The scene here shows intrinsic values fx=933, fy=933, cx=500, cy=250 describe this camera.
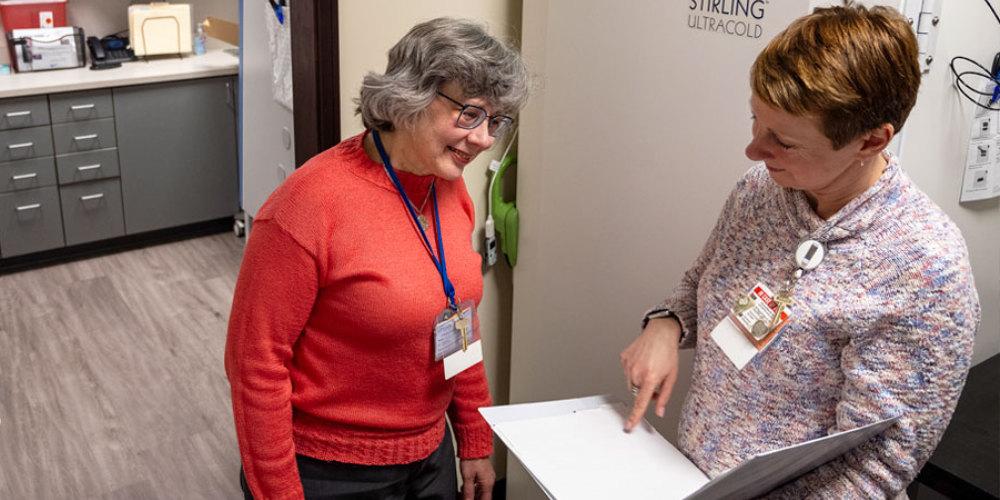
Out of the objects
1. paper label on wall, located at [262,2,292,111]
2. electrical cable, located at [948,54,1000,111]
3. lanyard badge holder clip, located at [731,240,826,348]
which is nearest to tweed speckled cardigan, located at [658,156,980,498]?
lanyard badge holder clip, located at [731,240,826,348]

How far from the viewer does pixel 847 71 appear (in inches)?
39.8

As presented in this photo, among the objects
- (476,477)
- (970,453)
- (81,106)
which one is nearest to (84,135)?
A: (81,106)

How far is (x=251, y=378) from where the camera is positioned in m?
1.33

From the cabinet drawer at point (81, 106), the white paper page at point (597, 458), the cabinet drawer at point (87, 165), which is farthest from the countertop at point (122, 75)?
the white paper page at point (597, 458)

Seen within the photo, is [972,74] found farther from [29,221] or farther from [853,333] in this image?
[29,221]

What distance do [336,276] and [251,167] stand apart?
7.64 feet

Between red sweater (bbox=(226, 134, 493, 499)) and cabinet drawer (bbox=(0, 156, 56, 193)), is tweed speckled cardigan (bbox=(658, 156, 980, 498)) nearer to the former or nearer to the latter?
red sweater (bbox=(226, 134, 493, 499))

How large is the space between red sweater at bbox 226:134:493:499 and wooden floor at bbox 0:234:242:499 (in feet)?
4.83

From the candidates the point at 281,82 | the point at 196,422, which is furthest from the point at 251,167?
the point at 196,422

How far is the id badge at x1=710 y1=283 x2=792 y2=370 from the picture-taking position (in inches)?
46.0

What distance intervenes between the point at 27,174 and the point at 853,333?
12.6 ft

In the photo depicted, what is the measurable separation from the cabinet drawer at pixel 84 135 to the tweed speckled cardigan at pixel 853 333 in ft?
11.6

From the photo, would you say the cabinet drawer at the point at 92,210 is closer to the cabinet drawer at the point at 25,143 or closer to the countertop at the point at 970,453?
the cabinet drawer at the point at 25,143

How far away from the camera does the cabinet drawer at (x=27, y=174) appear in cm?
397
